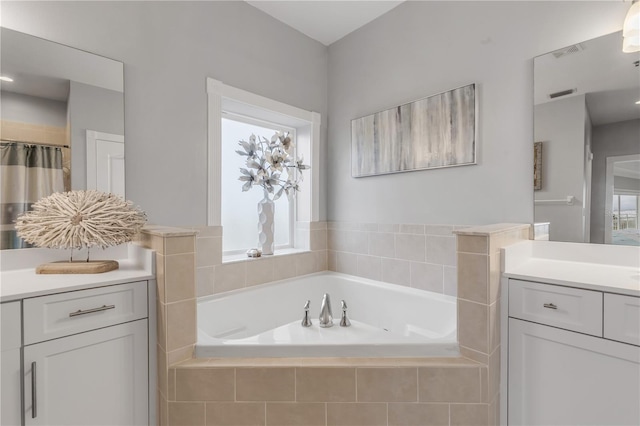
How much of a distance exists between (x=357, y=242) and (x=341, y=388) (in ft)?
4.64

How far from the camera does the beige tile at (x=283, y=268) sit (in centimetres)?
241

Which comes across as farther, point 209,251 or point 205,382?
point 209,251

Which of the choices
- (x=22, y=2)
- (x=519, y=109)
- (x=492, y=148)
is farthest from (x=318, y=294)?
(x=22, y=2)

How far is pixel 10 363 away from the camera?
1.04 m

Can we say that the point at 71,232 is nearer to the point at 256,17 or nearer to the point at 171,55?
the point at 171,55

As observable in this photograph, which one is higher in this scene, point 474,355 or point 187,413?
point 474,355

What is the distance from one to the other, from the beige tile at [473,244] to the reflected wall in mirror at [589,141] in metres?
0.66

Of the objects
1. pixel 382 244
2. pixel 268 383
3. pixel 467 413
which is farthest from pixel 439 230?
pixel 268 383

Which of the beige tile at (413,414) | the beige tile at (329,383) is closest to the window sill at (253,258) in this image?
the beige tile at (329,383)

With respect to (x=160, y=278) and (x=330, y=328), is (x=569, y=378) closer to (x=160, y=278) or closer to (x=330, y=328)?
(x=330, y=328)

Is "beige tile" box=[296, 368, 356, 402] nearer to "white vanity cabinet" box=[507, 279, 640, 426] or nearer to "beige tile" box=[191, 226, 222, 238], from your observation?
"white vanity cabinet" box=[507, 279, 640, 426]

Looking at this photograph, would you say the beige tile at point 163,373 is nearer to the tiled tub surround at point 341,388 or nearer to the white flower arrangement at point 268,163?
the tiled tub surround at point 341,388

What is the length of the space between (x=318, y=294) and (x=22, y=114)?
6.86 ft

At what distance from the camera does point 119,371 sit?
4.18 ft
